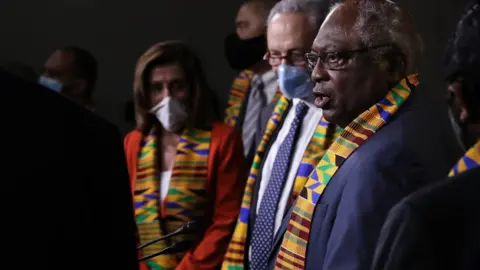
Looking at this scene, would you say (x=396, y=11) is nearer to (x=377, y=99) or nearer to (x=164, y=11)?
(x=377, y=99)

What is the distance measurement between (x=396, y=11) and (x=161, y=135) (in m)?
1.29

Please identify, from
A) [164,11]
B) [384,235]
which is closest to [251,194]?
[384,235]

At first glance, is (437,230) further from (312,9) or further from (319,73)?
(312,9)

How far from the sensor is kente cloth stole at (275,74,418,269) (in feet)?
6.80

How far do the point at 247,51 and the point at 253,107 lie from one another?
0.43 metres

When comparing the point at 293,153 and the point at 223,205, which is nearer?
the point at 293,153

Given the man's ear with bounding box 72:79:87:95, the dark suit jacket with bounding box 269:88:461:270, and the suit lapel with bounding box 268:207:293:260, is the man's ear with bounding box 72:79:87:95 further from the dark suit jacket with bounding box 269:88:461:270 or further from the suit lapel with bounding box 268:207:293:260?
the dark suit jacket with bounding box 269:88:461:270

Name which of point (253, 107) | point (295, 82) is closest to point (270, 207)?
point (295, 82)

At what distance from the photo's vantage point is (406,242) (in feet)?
2.97

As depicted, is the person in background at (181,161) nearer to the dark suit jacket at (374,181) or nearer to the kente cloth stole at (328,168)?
the kente cloth stole at (328,168)

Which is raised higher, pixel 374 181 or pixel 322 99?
pixel 322 99

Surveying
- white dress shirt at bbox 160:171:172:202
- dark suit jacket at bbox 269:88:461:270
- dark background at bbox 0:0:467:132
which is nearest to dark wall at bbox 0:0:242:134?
dark background at bbox 0:0:467:132

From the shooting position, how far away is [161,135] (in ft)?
10.6

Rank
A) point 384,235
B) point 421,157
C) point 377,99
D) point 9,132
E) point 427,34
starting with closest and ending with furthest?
point 384,235 < point 9,132 < point 421,157 < point 377,99 < point 427,34
